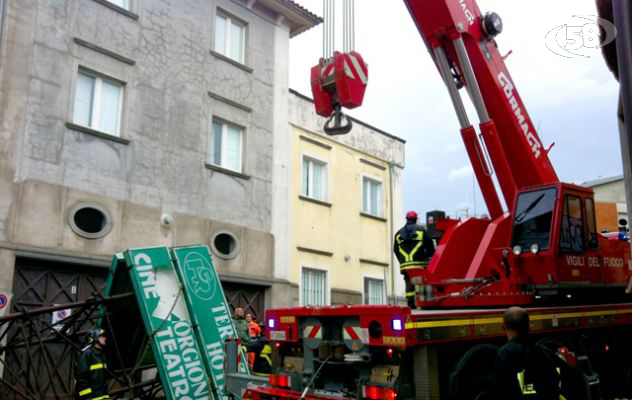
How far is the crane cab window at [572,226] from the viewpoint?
8.09m

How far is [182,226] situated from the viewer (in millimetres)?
13883

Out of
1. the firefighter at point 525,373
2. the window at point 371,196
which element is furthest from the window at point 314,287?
the firefighter at point 525,373

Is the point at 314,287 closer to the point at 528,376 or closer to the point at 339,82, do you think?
the point at 339,82

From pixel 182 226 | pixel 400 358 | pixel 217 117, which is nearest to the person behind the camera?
pixel 400 358

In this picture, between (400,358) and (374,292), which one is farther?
(374,292)

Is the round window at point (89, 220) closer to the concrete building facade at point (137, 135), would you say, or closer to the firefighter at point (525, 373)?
the concrete building facade at point (137, 135)

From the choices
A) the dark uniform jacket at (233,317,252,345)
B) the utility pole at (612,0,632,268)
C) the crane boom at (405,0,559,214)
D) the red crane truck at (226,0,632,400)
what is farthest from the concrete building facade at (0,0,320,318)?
the utility pole at (612,0,632,268)

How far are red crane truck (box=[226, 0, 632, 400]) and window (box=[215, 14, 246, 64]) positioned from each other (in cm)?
811

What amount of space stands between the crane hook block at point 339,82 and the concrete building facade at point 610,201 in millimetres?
25740

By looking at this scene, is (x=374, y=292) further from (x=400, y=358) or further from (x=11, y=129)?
(x=400, y=358)

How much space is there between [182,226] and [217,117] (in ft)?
10.1

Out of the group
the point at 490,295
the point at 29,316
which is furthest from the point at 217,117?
the point at 490,295

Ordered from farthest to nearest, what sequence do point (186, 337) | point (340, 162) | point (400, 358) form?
point (340, 162) < point (186, 337) < point (400, 358)

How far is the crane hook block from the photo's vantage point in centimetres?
755
